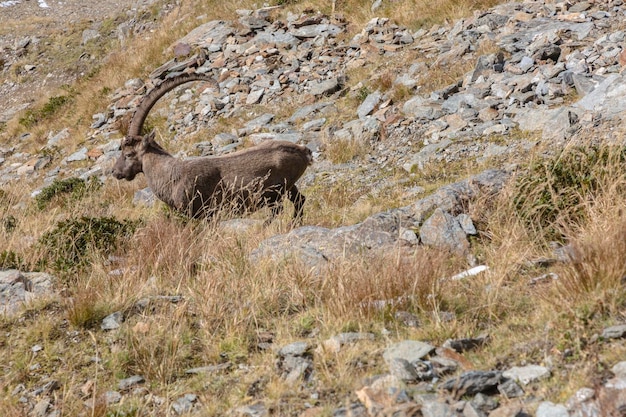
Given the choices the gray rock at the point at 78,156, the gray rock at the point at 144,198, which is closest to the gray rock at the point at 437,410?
the gray rock at the point at 144,198

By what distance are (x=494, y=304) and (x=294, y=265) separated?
190 cm

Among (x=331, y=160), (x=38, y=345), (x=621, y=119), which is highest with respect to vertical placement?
(x=38, y=345)

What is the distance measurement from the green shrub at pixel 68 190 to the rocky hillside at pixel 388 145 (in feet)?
2.83

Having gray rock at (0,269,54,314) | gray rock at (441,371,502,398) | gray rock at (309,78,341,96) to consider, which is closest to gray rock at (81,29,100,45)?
gray rock at (309,78,341,96)

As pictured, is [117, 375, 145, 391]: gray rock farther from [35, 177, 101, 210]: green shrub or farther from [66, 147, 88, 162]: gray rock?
[66, 147, 88, 162]: gray rock

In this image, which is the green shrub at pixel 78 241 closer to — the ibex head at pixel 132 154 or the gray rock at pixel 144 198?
the ibex head at pixel 132 154

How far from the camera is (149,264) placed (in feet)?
23.9

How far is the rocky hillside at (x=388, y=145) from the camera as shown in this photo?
15.2ft

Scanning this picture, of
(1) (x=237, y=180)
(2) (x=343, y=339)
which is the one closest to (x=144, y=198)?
(1) (x=237, y=180)

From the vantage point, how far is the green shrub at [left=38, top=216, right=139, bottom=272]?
771cm

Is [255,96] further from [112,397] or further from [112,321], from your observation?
[112,397]

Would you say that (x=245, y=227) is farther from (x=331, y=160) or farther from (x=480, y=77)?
(x=480, y=77)

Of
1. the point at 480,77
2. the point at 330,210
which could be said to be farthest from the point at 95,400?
the point at 480,77

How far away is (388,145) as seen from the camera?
12.6 metres
